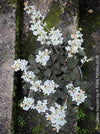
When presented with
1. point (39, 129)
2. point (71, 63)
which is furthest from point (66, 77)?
point (39, 129)

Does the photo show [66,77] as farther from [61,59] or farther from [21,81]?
[21,81]

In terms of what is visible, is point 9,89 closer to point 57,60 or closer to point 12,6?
point 57,60

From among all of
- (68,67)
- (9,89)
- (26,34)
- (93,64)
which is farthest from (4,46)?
(93,64)

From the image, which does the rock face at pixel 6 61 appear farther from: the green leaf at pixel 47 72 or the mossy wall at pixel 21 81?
the green leaf at pixel 47 72

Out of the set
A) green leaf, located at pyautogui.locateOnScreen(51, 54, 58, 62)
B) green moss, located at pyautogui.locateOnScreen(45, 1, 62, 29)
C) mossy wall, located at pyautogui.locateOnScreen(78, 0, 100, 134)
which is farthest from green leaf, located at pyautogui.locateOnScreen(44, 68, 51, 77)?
mossy wall, located at pyautogui.locateOnScreen(78, 0, 100, 134)

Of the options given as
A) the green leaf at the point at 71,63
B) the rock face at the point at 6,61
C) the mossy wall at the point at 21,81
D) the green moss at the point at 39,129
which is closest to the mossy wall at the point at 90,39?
the mossy wall at the point at 21,81

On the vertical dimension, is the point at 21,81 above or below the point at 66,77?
above

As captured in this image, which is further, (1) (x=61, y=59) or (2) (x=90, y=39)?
(2) (x=90, y=39)
